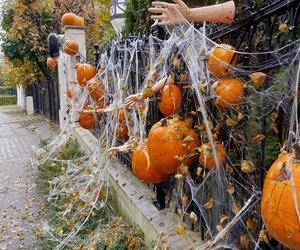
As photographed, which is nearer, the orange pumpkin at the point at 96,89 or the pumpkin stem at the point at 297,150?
the pumpkin stem at the point at 297,150

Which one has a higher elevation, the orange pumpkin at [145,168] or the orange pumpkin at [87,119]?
the orange pumpkin at [145,168]

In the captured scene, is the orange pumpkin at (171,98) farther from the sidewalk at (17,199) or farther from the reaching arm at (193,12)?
the sidewalk at (17,199)

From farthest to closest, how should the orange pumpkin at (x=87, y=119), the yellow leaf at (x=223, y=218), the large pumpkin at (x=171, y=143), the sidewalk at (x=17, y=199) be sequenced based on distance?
the orange pumpkin at (x=87, y=119) < the sidewalk at (x=17, y=199) < the large pumpkin at (x=171, y=143) < the yellow leaf at (x=223, y=218)

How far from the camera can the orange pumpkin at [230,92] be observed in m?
1.81

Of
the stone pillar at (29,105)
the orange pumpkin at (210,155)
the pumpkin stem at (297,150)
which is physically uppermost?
the pumpkin stem at (297,150)

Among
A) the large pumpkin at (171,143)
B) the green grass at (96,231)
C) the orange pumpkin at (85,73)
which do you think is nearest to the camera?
the large pumpkin at (171,143)

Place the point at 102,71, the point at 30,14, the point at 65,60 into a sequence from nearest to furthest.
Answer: the point at 102,71 < the point at 65,60 < the point at 30,14

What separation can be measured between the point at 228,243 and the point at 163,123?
2.87ft

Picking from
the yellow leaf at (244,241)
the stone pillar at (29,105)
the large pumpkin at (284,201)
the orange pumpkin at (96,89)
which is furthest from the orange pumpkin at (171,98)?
the stone pillar at (29,105)

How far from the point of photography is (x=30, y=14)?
1455cm

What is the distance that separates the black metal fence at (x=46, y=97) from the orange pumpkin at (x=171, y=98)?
10832 mm

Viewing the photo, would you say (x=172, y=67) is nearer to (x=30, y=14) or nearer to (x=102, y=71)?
(x=102, y=71)

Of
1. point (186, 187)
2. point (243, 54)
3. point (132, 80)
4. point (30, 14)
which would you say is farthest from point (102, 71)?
point (30, 14)

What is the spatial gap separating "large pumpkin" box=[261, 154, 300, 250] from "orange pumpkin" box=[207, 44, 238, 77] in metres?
0.64
